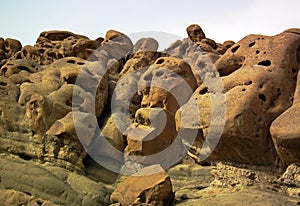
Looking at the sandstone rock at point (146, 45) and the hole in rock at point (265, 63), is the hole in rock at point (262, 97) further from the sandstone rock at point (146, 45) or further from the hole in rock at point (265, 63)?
the sandstone rock at point (146, 45)

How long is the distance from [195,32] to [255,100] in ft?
52.9

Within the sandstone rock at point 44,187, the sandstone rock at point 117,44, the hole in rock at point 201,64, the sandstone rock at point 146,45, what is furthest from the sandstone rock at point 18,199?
the sandstone rock at point 146,45

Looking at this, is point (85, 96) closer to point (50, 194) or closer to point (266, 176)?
point (50, 194)

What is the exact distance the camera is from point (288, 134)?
45.5 ft

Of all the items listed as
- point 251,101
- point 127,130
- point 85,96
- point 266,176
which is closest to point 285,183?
point 266,176

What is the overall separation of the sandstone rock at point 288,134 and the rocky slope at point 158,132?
4 centimetres

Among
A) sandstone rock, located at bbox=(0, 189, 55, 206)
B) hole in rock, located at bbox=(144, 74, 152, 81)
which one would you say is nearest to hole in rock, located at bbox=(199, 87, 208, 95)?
hole in rock, located at bbox=(144, 74, 152, 81)

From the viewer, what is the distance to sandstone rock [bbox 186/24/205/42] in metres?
30.8

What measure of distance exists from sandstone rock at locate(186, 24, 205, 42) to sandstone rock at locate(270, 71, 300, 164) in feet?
55.0

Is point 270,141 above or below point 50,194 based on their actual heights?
above

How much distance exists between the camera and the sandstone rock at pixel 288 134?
13766 millimetres

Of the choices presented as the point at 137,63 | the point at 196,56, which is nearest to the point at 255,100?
the point at 196,56

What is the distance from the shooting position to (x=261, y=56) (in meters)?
17.2

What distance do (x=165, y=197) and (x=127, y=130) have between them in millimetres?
5220
